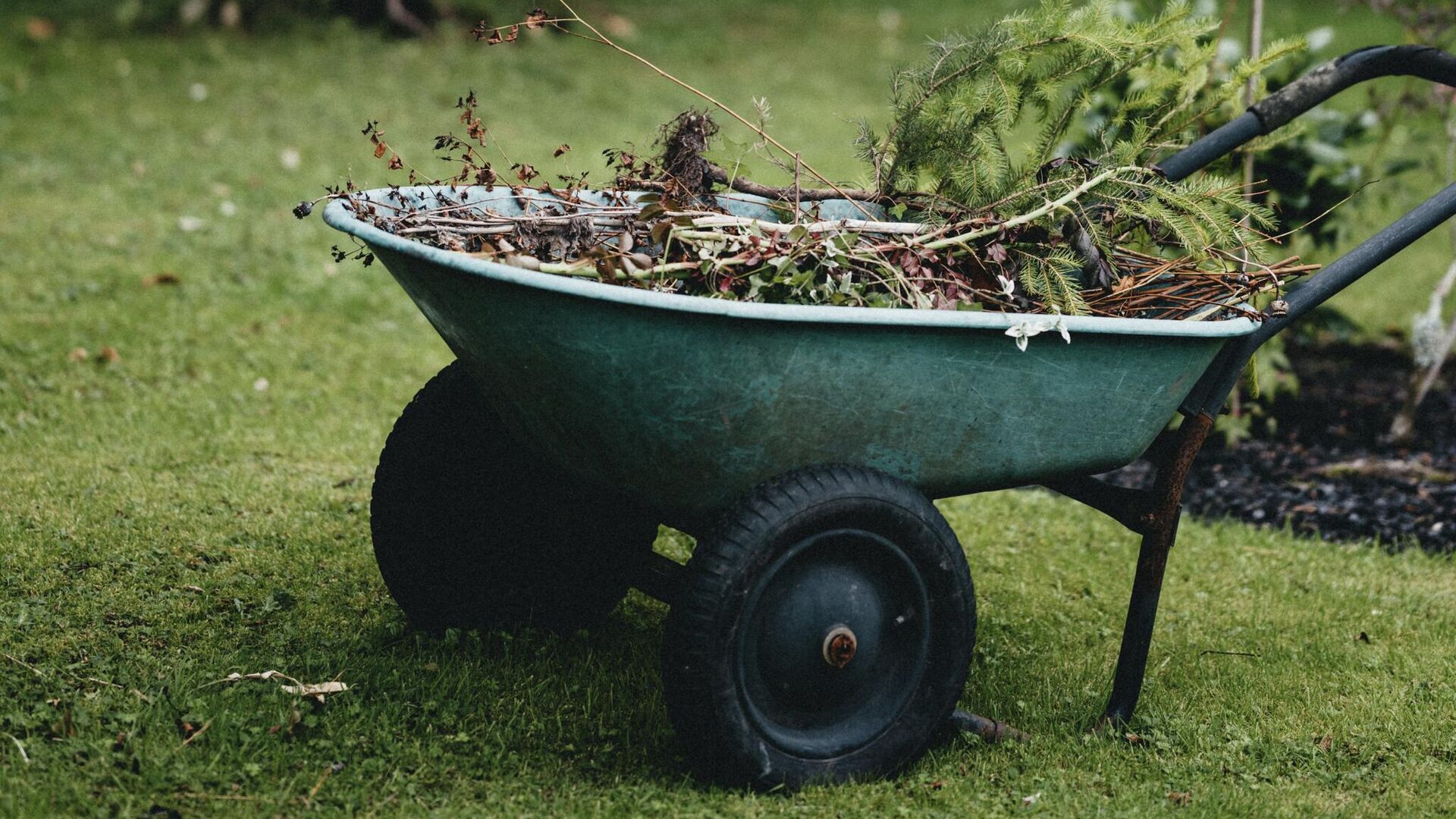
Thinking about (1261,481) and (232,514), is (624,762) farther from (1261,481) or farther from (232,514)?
(1261,481)

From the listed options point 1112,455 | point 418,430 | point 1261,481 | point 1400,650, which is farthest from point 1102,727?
point 1261,481

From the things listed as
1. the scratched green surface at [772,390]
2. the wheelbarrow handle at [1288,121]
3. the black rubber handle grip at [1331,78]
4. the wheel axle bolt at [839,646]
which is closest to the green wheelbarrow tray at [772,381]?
the scratched green surface at [772,390]

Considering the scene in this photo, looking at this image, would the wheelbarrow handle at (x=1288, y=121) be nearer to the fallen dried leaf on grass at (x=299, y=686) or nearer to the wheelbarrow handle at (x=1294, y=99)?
the wheelbarrow handle at (x=1294, y=99)

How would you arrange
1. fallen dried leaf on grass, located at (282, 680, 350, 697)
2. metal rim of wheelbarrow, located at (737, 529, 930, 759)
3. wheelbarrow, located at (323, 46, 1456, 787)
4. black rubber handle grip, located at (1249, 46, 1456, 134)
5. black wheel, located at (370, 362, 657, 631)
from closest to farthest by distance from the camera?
wheelbarrow, located at (323, 46, 1456, 787), metal rim of wheelbarrow, located at (737, 529, 930, 759), fallen dried leaf on grass, located at (282, 680, 350, 697), black wheel, located at (370, 362, 657, 631), black rubber handle grip, located at (1249, 46, 1456, 134)

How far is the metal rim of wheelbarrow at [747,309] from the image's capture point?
2.03 metres

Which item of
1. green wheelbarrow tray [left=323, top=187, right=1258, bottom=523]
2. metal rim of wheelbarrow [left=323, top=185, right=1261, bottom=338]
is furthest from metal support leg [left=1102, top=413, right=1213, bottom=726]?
metal rim of wheelbarrow [left=323, top=185, right=1261, bottom=338]

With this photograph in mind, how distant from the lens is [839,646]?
93.2 inches

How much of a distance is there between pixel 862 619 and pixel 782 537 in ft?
0.98

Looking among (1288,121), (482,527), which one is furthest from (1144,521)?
(482,527)

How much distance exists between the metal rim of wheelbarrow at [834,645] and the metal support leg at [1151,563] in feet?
1.81

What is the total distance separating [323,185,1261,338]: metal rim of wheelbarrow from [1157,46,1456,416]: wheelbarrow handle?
0.69 feet

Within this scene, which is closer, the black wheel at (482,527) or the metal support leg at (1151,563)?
the metal support leg at (1151,563)

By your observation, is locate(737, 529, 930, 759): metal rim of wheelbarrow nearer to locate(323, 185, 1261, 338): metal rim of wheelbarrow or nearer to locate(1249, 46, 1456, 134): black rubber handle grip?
locate(323, 185, 1261, 338): metal rim of wheelbarrow

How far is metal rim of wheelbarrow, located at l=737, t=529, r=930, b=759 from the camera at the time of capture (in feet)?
7.64
